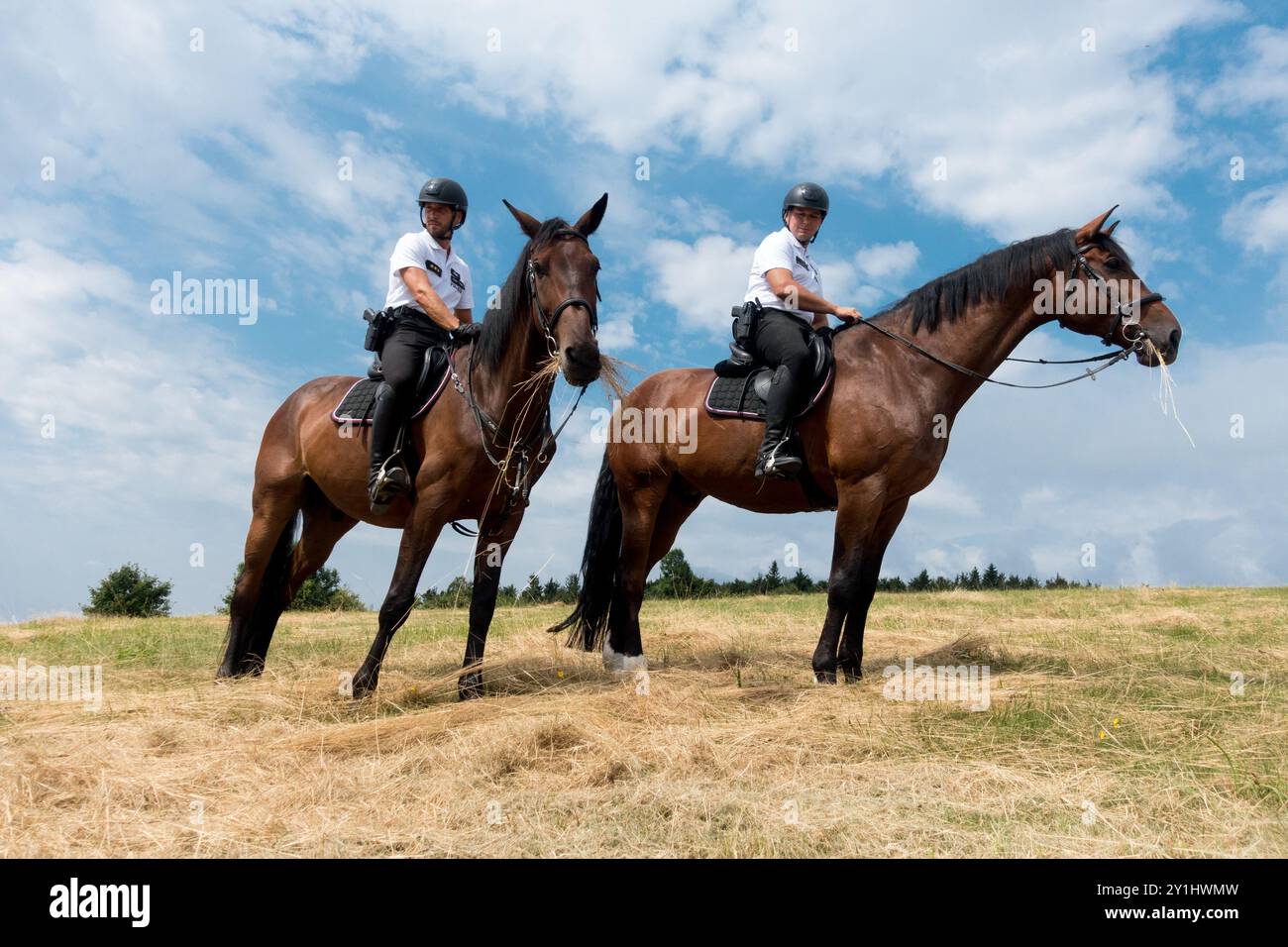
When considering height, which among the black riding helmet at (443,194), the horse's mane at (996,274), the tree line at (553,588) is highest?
the black riding helmet at (443,194)

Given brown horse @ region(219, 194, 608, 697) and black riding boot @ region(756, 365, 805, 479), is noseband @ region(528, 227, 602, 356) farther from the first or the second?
black riding boot @ region(756, 365, 805, 479)

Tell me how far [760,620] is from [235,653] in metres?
6.92

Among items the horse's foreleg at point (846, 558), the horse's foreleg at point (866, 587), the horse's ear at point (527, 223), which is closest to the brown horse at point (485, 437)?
the horse's ear at point (527, 223)

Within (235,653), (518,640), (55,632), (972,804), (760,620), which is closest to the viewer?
(972,804)

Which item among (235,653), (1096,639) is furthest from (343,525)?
(1096,639)

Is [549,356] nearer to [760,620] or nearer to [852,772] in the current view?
[852,772]

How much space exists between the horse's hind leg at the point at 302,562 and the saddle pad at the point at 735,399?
3351mm

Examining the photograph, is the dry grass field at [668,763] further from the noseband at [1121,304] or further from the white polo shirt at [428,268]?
the white polo shirt at [428,268]

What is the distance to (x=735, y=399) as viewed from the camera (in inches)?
278

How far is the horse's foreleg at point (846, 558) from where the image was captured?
6.29 m

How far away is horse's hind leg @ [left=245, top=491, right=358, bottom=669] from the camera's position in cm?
755

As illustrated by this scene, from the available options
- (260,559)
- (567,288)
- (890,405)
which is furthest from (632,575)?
(260,559)

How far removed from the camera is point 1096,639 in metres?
9.22

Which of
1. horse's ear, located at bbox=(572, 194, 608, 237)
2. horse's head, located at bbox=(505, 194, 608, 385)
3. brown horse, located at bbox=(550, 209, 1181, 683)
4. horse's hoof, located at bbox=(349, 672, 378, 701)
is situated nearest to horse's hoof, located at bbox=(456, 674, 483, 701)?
horse's hoof, located at bbox=(349, 672, 378, 701)
